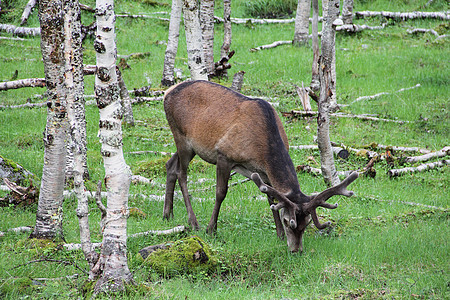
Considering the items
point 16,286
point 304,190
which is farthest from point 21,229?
point 304,190

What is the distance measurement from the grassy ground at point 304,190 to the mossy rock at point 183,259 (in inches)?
5.0

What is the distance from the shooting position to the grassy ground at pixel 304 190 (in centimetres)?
574

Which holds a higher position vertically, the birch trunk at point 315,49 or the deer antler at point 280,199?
the birch trunk at point 315,49

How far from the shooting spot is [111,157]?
16.1 ft

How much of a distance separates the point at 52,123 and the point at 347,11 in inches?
607

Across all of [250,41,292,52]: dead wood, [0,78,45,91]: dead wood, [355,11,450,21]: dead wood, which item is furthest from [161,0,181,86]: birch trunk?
[355,11,450,21]: dead wood

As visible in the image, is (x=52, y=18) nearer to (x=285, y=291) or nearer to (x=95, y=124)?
(x=285, y=291)

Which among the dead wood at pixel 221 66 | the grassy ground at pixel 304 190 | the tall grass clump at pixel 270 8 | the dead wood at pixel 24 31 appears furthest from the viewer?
the tall grass clump at pixel 270 8

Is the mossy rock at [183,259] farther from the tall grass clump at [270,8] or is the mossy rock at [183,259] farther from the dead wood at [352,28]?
the tall grass clump at [270,8]

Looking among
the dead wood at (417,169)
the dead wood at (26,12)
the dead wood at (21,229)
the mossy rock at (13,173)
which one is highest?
the dead wood at (26,12)

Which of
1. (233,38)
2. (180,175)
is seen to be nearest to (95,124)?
(180,175)

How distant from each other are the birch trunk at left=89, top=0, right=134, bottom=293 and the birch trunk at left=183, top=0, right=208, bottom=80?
4333mm

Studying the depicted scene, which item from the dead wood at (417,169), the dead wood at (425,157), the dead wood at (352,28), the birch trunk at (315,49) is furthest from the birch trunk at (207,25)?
the dead wood at (352,28)

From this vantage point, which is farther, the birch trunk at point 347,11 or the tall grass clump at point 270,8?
the tall grass clump at point 270,8
